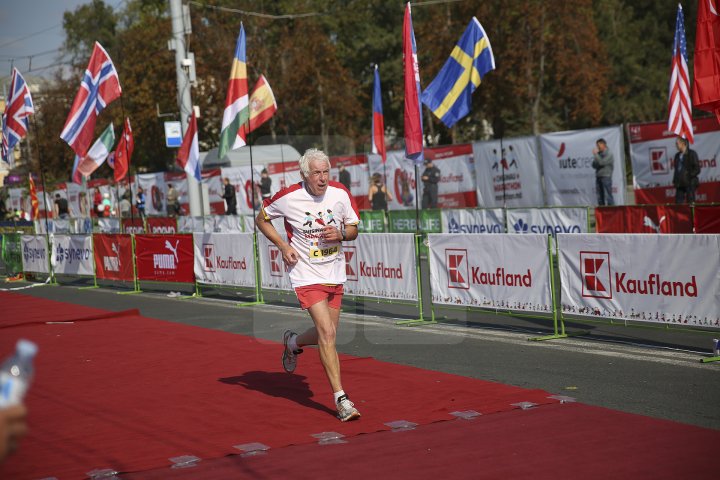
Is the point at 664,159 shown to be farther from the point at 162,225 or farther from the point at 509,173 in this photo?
the point at 162,225

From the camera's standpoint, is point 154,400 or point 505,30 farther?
point 505,30

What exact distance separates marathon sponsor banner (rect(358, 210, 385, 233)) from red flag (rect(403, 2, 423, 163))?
11.2m

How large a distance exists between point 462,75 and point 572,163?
7823 mm

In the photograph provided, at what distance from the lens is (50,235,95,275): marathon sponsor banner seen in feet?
75.9

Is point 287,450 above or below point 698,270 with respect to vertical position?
below

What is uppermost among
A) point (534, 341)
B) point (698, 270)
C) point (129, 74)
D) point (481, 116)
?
point (129, 74)

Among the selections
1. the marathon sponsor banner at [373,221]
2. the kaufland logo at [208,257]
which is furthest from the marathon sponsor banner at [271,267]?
the marathon sponsor banner at [373,221]

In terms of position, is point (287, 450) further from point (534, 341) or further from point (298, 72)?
point (298, 72)

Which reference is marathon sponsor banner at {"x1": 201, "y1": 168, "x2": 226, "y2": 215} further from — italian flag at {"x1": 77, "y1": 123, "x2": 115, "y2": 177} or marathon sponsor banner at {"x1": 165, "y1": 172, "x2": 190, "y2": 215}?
italian flag at {"x1": 77, "y1": 123, "x2": 115, "y2": 177}

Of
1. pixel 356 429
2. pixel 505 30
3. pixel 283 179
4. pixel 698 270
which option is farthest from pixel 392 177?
pixel 356 429

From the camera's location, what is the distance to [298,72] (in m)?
60.6

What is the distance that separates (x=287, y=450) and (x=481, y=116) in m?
56.5

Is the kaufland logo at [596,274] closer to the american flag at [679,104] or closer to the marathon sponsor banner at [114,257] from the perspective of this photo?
the american flag at [679,104]

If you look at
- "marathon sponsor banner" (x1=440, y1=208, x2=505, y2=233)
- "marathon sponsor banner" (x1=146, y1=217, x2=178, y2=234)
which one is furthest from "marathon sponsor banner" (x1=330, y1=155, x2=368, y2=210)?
"marathon sponsor banner" (x1=440, y1=208, x2=505, y2=233)
